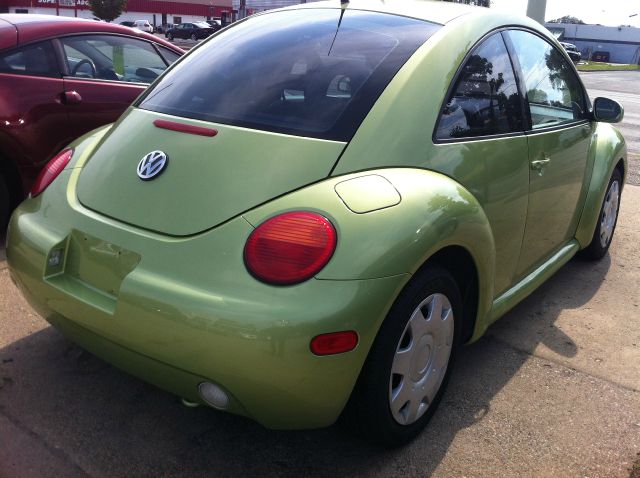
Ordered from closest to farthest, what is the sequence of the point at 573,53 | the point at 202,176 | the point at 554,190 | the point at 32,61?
the point at 202,176
the point at 554,190
the point at 32,61
the point at 573,53

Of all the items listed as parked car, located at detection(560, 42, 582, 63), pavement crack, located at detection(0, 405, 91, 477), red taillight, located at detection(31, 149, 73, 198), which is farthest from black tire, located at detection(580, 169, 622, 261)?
parked car, located at detection(560, 42, 582, 63)

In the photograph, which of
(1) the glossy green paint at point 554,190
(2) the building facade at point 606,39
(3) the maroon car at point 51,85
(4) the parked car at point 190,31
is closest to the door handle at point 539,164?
(1) the glossy green paint at point 554,190

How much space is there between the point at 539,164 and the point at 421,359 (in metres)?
1.23

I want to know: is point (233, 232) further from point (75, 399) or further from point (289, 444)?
point (75, 399)

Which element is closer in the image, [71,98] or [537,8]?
[71,98]

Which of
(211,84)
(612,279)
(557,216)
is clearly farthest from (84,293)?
(612,279)

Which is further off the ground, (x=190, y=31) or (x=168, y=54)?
(x=168, y=54)

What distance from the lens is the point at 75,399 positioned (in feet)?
8.62

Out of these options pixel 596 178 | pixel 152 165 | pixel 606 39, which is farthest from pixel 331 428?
pixel 606 39

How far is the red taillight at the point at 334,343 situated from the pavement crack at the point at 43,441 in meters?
0.99

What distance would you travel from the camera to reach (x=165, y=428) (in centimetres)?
250

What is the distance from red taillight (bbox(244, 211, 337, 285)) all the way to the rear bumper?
0.12 ft

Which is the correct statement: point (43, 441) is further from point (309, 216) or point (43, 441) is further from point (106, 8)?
point (106, 8)

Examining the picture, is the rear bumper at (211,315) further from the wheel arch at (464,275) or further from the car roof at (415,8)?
the car roof at (415,8)
